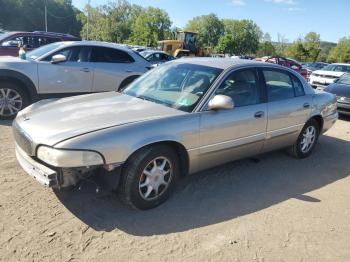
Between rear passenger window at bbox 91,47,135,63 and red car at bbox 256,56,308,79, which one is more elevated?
rear passenger window at bbox 91,47,135,63

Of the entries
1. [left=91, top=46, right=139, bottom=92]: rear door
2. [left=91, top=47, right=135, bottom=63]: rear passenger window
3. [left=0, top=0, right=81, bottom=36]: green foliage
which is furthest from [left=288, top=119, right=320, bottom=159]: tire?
[left=0, top=0, right=81, bottom=36]: green foliage

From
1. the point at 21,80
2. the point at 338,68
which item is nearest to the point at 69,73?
the point at 21,80

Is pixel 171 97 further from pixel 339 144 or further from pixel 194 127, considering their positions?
pixel 339 144

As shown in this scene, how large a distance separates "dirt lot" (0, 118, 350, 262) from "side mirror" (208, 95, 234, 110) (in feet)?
3.48

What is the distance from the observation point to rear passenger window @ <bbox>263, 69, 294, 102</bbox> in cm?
516

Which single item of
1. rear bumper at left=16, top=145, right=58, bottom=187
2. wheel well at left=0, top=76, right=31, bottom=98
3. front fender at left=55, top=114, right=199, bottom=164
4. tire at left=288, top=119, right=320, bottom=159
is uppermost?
front fender at left=55, top=114, right=199, bottom=164

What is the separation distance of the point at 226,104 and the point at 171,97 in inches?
27.8

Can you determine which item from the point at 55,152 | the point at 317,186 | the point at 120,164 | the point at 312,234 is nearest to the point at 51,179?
the point at 55,152

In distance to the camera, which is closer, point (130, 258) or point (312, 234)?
point (130, 258)

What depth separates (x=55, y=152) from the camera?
3301mm

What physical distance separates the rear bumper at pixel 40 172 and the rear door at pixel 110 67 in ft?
16.0

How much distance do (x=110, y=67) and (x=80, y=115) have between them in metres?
4.87

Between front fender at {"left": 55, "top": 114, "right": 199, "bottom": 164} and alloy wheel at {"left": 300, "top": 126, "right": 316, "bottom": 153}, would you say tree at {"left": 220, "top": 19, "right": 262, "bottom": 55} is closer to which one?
alloy wheel at {"left": 300, "top": 126, "right": 316, "bottom": 153}

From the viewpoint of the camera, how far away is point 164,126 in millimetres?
3854
